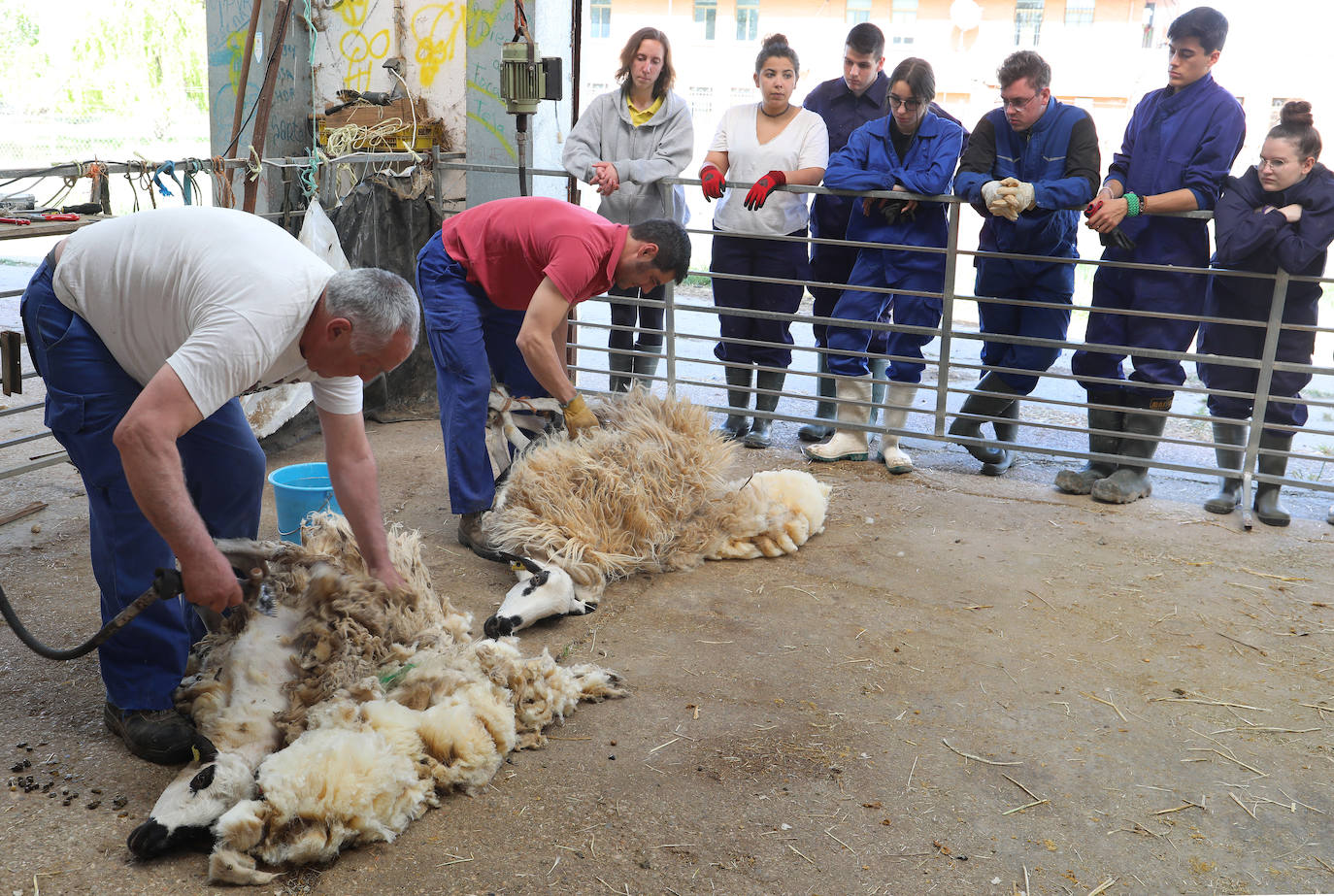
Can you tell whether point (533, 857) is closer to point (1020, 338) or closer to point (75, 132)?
point (1020, 338)

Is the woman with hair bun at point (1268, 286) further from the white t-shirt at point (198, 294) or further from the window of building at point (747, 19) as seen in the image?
the window of building at point (747, 19)

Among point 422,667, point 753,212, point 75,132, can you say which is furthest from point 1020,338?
point 75,132

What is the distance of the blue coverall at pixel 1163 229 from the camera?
177 inches

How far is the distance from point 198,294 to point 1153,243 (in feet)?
13.7

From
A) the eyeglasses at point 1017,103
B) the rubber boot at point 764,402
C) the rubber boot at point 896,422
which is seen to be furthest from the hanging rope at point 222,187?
the eyeglasses at point 1017,103

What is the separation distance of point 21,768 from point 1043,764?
2.63 metres

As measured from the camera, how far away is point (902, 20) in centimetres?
2130

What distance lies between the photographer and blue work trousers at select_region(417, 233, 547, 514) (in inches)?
155

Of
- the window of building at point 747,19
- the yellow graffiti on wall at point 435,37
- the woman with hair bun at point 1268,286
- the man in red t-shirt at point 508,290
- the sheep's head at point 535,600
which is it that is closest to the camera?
the sheep's head at point 535,600

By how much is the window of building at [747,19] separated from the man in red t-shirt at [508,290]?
18874 millimetres

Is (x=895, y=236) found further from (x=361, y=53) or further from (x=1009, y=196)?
(x=361, y=53)

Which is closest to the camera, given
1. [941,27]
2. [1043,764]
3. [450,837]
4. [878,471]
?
[450,837]

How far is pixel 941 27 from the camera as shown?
70.0 ft

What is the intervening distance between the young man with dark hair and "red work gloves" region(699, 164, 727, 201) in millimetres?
586
